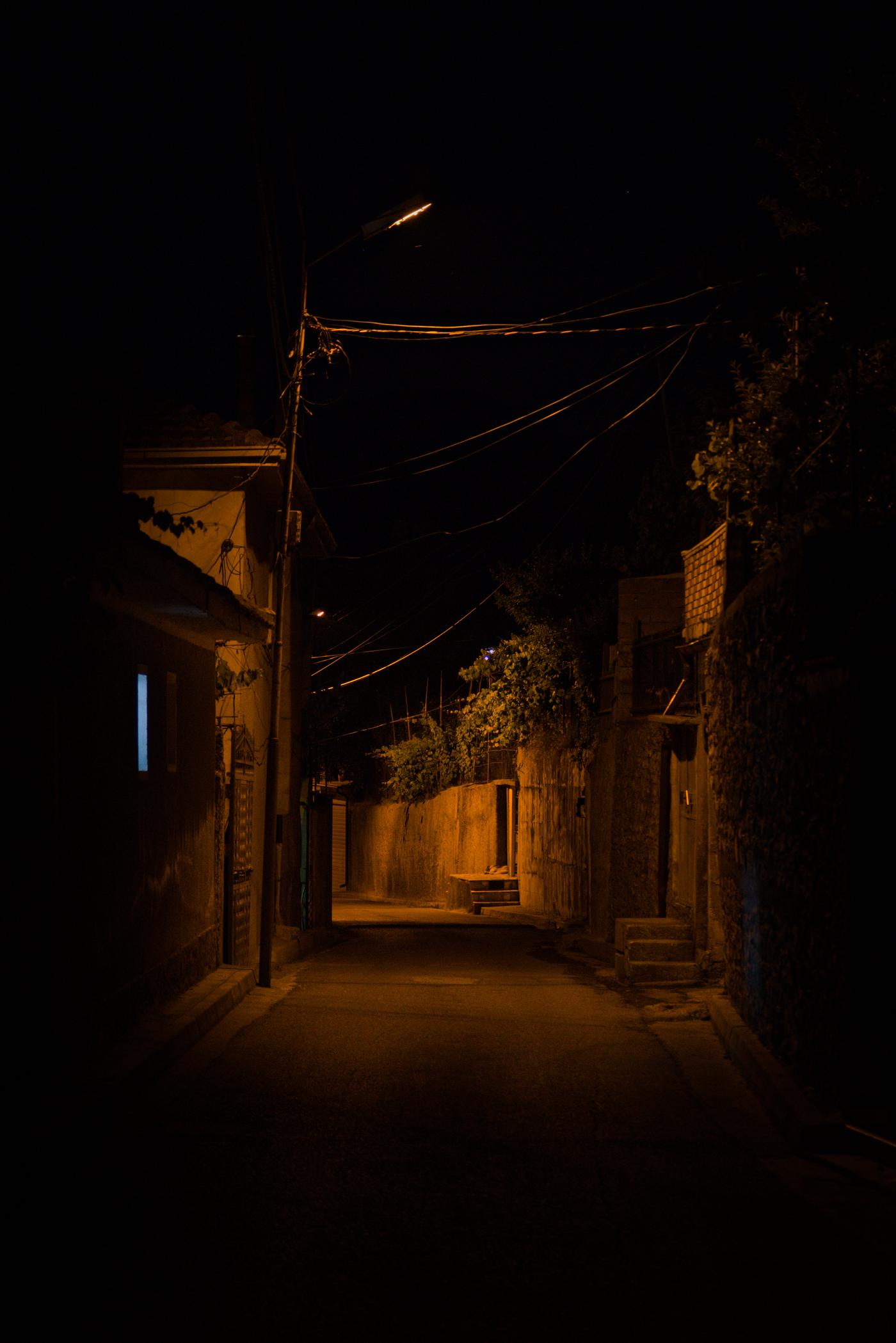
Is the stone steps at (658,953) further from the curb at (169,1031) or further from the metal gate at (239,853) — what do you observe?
the metal gate at (239,853)

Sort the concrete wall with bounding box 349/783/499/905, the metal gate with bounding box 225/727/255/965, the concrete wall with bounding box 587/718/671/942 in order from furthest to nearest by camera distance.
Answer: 1. the concrete wall with bounding box 349/783/499/905
2. the concrete wall with bounding box 587/718/671/942
3. the metal gate with bounding box 225/727/255/965

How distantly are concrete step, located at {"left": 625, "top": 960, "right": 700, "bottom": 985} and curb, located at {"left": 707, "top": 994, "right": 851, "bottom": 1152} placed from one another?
3.83m

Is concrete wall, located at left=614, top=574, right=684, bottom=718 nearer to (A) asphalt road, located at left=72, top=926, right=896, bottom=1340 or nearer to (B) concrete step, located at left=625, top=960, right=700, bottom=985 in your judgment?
(B) concrete step, located at left=625, top=960, right=700, bottom=985

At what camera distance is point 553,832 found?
2600cm

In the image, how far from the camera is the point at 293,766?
22.2 meters

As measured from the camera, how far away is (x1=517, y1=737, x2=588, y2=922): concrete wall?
23.8 metres

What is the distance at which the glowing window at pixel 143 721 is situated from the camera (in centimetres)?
1140

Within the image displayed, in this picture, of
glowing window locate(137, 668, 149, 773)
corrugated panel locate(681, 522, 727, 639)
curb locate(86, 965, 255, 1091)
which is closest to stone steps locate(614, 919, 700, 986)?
corrugated panel locate(681, 522, 727, 639)

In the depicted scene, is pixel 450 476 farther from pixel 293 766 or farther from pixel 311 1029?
pixel 311 1029

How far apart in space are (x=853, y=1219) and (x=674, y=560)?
17.6 metres

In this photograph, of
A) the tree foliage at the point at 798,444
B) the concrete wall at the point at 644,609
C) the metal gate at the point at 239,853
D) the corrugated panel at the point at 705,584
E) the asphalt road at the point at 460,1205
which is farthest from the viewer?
the concrete wall at the point at 644,609

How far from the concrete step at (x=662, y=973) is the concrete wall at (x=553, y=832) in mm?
7971

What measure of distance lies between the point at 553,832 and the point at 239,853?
10384 mm

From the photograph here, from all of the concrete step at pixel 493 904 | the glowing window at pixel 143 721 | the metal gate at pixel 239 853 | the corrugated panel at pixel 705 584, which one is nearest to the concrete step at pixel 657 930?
the corrugated panel at pixel 705 584
